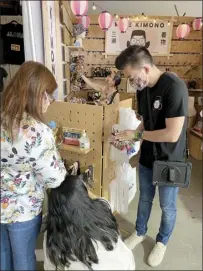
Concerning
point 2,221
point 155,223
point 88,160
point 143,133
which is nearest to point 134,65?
point 143,133

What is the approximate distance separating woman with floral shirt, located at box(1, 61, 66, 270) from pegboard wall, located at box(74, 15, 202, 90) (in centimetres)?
321

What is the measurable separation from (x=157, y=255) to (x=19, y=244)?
98 cm

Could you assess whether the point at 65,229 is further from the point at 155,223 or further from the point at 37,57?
the point at 155,223

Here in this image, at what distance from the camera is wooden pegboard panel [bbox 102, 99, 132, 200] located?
1600mm

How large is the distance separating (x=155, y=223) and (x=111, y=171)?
0.60 metres

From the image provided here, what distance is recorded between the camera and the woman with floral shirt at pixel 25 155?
31.3 inches

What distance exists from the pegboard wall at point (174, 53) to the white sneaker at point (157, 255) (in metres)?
2.81

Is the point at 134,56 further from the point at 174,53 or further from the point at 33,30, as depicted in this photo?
the point at 174,53

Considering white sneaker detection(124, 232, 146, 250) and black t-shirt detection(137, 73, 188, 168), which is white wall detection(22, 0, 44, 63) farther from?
white sneaker detection(124, 232, 146, 250)

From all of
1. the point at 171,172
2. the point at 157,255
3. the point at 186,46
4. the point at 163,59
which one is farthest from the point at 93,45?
the point at 157,255

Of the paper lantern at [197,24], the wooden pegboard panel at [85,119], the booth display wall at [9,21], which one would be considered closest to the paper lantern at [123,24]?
the paper lantern at [197,24]

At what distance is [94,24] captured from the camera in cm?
397

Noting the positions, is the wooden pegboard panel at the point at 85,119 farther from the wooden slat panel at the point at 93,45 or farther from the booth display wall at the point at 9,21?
the wooden slat panel at the point at 93,45

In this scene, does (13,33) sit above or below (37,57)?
above
